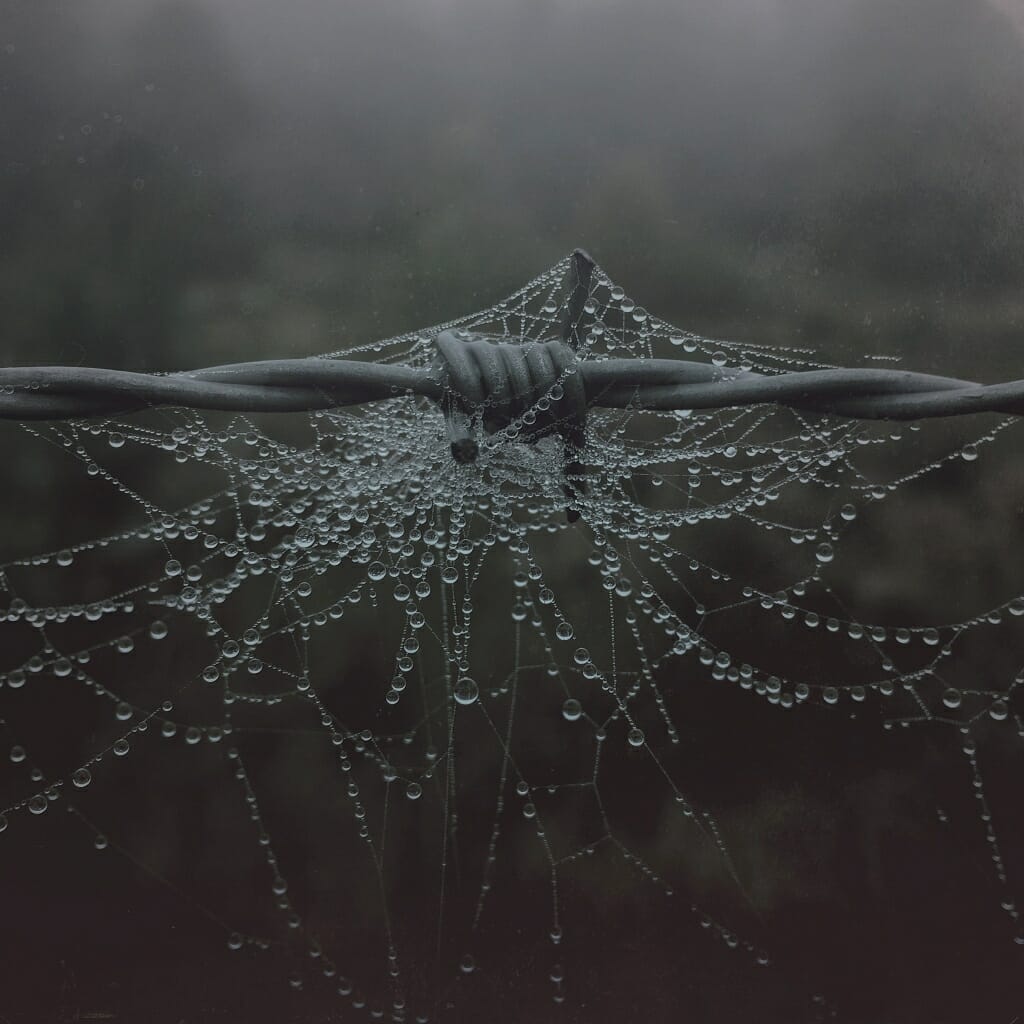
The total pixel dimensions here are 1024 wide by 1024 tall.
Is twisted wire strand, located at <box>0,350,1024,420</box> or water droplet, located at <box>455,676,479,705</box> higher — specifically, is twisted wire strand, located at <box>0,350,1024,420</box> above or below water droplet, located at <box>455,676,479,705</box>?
above

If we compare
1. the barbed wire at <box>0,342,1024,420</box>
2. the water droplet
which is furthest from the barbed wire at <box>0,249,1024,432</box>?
the water droplet

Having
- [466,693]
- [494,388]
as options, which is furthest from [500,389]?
[466,693]

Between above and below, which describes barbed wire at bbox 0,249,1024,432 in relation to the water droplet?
above

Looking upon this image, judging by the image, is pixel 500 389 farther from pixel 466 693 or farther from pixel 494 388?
pixel 466 693

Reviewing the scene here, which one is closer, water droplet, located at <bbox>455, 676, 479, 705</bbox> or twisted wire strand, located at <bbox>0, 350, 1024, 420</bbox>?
twisted wire strand, located at <bbox>0, 350, 1024, 420</bbox>

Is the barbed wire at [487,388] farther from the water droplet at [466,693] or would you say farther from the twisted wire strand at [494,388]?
the water droplet at [466,693]

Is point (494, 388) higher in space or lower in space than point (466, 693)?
higher

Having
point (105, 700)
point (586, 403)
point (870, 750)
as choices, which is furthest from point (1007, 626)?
point (105, 700)

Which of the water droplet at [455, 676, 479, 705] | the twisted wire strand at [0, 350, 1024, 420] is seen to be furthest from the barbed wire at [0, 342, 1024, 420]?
the water droplet at [455, 676, 479, 705]

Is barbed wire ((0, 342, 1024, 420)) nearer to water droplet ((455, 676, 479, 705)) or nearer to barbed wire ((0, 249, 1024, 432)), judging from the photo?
barbed wire ((0, 249, 1024, 432))

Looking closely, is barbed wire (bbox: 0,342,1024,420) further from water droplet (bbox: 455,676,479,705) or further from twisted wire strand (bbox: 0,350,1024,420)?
water droplet (bbox: 455,676,479,705)
